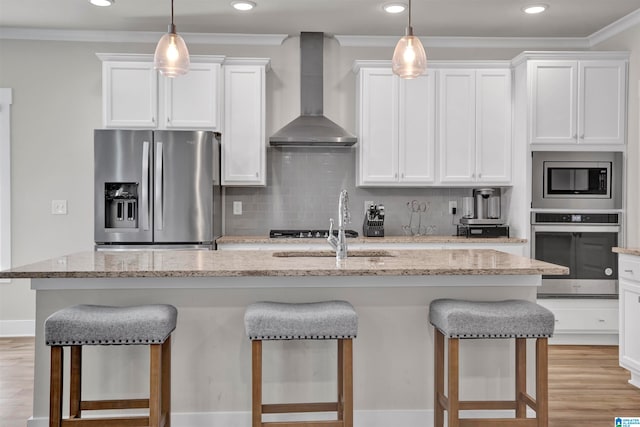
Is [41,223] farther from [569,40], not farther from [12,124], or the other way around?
[569,40]

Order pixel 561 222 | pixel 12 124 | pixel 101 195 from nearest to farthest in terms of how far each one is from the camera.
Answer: pixel 101 195
pixel 561 222
pixel 12 124

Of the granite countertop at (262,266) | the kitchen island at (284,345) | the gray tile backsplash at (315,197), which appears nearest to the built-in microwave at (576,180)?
the gray tile backsplash at (315,197)

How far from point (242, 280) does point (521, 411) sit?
1.43 m

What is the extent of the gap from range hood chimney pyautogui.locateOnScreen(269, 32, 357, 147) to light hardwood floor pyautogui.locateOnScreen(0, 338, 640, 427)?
7.76ft

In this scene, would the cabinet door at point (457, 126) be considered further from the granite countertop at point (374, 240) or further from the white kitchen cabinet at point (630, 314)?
the white kitchen cabinet at point (630, 314)

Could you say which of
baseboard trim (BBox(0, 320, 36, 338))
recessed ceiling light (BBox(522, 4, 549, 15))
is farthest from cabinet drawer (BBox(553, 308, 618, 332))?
baseboard trim (BBox(0, 320, 36, 338))

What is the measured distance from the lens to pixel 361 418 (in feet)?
8.70

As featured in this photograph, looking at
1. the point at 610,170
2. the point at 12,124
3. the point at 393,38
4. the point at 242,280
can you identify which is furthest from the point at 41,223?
the point at 610,170

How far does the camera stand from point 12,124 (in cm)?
472

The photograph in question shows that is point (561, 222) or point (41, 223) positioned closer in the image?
point (561, 222)

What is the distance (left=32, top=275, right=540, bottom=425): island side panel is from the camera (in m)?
2.54

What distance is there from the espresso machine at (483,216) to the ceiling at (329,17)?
4.72ft

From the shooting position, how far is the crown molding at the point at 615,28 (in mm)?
4273

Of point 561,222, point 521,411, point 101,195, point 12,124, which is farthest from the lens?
point 12,124
